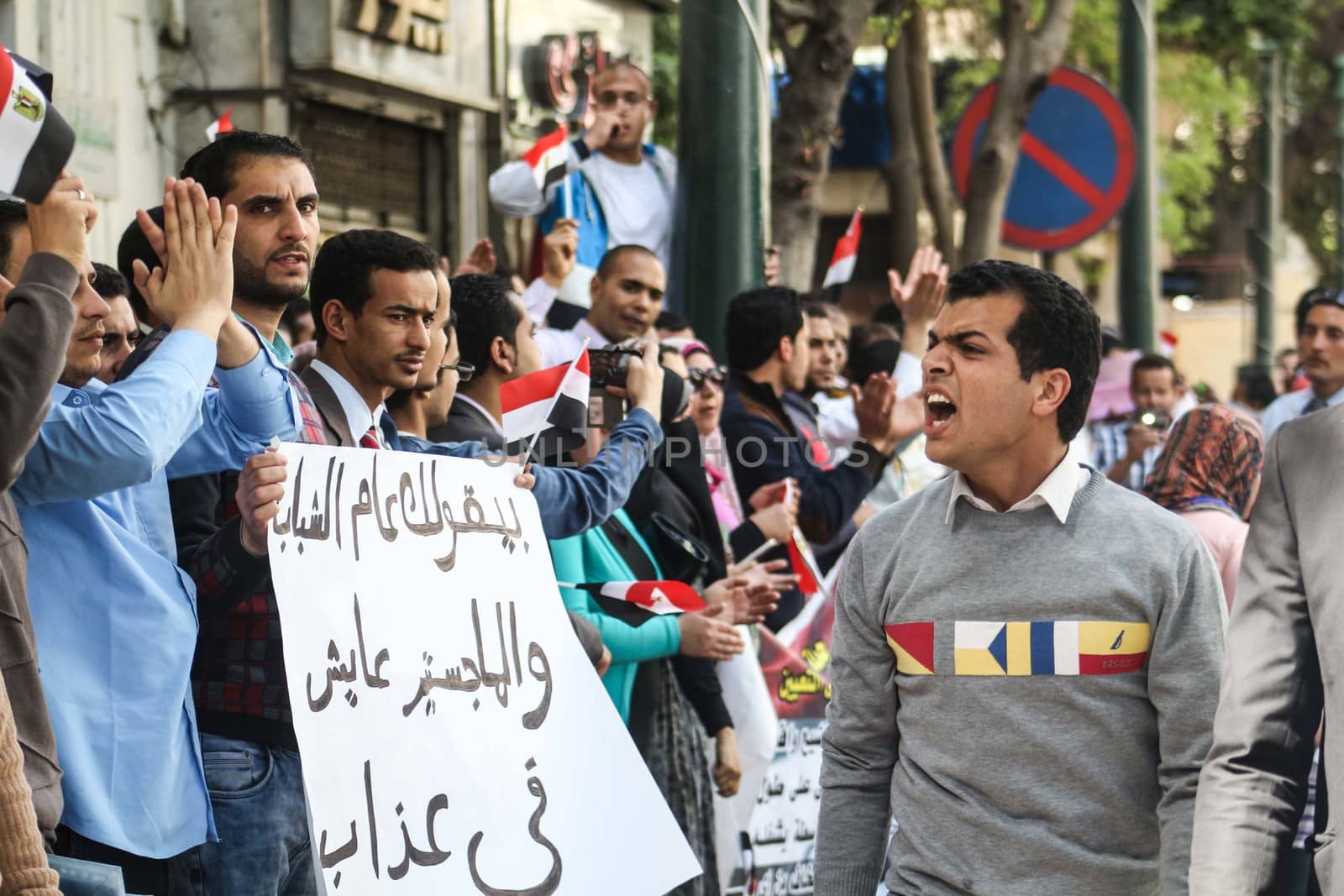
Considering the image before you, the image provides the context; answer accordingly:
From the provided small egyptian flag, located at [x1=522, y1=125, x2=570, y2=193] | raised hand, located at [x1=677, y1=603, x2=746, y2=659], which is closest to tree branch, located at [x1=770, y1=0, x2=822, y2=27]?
small egyptian flag, located at [x1=522, y1=125, x2=570, y2=193]

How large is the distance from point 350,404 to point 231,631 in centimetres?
63

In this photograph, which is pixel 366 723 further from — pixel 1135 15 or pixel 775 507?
A: pixel 1135 15

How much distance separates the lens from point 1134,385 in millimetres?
10266

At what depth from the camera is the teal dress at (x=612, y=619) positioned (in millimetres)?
5047

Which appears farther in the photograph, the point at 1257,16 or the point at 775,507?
the point at 1257,16

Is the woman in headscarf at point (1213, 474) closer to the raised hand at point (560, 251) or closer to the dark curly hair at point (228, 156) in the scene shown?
the raised hand at point (560, 251)

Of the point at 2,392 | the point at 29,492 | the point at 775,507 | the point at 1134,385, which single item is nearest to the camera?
the point at 2,392

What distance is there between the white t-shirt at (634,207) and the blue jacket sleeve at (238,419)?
4.44 meters

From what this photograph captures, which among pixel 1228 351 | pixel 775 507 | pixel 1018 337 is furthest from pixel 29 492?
pixel 1228 351

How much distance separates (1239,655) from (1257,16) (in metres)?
16.2

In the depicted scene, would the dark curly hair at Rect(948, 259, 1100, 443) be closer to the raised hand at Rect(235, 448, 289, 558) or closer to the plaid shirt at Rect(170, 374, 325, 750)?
the raised hand at Rect(235, 448, 289, 558)

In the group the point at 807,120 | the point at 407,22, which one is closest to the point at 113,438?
the point at 807,120

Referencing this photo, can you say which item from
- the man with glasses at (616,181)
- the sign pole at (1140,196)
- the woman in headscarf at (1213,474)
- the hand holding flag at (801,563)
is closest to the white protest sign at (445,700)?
the hand holding flag at (801,563)

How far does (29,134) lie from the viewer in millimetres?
2867
